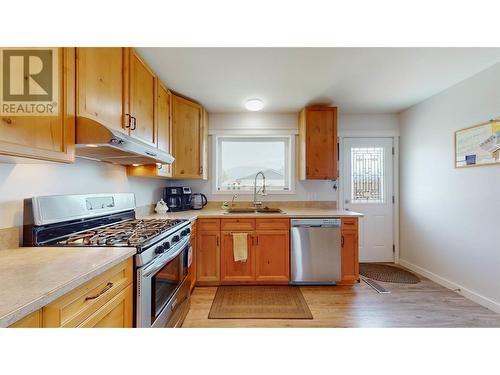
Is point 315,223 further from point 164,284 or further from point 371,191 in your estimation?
point 164,284

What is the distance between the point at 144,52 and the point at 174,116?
2.72ft

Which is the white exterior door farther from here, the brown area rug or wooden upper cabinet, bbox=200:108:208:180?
wooden upper cabinet, bbox=200:108:208:180

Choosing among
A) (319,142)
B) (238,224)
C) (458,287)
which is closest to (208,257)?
(238,224)

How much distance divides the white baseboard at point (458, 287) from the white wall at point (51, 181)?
A: 373 centimetres

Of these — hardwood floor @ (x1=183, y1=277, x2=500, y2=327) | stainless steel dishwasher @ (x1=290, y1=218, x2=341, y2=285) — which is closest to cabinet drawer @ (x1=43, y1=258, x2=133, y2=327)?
hardwood floor @ (x1=183, y1=277, x2=500, y2=327)

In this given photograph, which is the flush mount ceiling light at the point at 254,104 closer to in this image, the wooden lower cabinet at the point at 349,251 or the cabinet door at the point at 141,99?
the cabinet door at the point at 141,99

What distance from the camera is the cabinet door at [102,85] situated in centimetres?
121

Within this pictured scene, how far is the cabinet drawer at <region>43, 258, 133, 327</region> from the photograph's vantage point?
2.41 ft

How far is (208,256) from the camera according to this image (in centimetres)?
266

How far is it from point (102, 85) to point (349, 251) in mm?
2905

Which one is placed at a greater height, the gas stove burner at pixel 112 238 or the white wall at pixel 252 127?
the white wall at pixel 252 127

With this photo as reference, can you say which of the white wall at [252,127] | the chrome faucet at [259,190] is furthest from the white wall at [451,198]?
the chrome faucet at [259,190]

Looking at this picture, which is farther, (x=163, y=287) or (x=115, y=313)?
(x=163, y=287)

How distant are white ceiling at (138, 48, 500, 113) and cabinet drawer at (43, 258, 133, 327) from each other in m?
1.73
